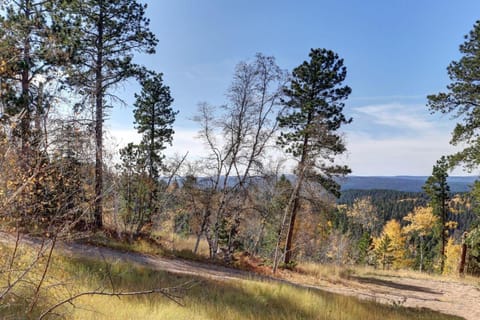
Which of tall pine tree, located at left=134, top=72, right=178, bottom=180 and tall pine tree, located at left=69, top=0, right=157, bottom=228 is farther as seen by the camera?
tall pine tree, located at left=134, top=72, right=178, bottom=180

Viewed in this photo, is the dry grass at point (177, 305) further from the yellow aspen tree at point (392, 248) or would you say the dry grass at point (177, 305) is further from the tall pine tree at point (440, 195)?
the yellow aspen tree at point (392, 248)

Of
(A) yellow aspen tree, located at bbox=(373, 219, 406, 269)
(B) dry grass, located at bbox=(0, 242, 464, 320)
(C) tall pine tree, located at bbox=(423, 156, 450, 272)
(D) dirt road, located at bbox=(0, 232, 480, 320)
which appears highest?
(C) tall pine tree, located at bbox=(423, 156, 450, 272)

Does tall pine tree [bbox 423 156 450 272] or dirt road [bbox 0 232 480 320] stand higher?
tall pine tree [bbox 423 156 450 272]

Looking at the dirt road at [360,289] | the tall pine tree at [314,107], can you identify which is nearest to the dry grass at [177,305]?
the dirt road at [360,289]

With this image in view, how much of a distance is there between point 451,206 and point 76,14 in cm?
3228

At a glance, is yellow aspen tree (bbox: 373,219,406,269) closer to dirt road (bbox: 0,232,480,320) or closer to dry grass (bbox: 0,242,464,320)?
dirt road (bbox: 0,232,480,320)

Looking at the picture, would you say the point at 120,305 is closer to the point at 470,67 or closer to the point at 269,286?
the point at 269,286

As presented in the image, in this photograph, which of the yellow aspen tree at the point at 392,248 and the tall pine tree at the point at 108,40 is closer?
the tall pine tree at the point at 108,40

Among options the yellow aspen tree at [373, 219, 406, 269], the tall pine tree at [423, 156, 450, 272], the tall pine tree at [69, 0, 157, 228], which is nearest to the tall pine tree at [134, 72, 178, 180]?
the tall pine tree at [69, 0, 157, 228]

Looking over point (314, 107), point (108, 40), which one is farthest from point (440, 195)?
point (108, 40)

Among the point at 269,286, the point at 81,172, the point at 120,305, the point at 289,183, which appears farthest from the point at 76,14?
the point at 289,183

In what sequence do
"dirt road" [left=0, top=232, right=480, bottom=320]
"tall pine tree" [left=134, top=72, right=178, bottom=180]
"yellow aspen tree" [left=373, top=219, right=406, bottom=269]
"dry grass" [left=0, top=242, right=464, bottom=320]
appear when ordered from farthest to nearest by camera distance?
"yellow aspen tree" [left=373, top=219, right=406, bottom=269], "tall pine tree" [left=134, top=72, right=178, bottom=180], "dirt road" [left=0, top=232, right=480, bottom=320], "dry grass" [left=0, top=242, right=464, bottom=320]

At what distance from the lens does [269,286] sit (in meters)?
7.47

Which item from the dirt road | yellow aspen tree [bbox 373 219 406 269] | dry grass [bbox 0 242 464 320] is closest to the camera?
dry grass [bbox 0 242 464 320]
